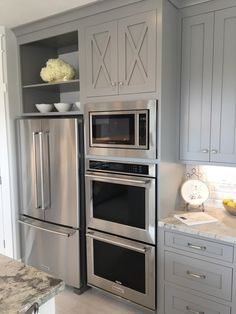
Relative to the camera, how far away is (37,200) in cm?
282

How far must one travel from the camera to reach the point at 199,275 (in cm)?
202

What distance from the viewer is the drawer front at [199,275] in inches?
75.6

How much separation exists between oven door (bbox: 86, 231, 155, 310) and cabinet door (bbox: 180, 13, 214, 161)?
89cm

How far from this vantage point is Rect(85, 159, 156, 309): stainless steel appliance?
2195 mm

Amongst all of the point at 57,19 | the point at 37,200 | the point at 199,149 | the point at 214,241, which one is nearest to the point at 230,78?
the point at 199,149

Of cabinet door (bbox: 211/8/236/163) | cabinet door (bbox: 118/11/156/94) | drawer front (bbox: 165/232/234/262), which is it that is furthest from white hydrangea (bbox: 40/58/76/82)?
drawer front (bbox: 165/232/234/262)

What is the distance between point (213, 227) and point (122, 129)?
1.03m

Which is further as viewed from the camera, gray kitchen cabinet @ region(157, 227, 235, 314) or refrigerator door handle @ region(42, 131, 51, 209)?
refrigerator door handle @ region(42, 131, 51, 209)

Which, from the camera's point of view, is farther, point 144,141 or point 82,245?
point 82,245

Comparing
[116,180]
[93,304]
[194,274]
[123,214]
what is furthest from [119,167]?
[93,304]

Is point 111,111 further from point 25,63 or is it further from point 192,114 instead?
point 25,63

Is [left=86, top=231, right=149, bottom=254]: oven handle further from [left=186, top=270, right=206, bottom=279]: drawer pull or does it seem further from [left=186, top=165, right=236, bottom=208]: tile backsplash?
[left=186, top=165, right=236, bottom=208]: tile backsplash

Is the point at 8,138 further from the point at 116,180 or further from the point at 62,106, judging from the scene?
the point at 116,180

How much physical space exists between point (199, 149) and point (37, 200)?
1.67 m
